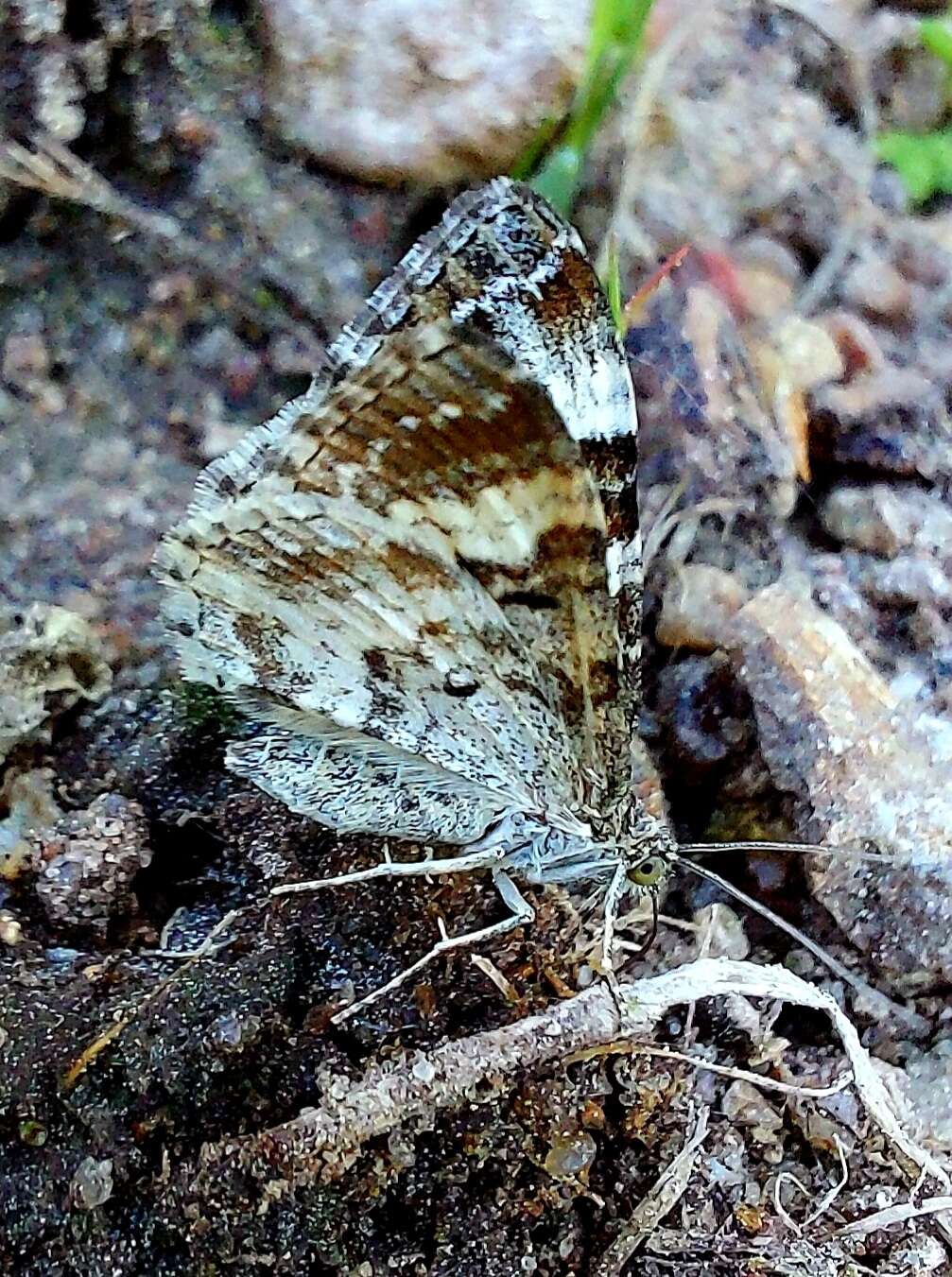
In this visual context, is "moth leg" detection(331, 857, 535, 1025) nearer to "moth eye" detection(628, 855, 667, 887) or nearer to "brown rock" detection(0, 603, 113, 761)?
"moth eye" detection(628, 855, 667, 887)

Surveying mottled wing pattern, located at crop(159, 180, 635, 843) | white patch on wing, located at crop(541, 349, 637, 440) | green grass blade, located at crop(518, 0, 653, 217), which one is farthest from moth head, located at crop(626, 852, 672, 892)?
green grass blade, located at crop(518, 0, 653, 217)

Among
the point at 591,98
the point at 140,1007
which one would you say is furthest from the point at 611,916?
the point at 591,98

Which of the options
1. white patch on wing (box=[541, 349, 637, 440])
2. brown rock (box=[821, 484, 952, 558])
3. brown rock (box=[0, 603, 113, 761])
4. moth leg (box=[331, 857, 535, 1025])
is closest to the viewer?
white patch on wing (box=[541, 349, 637, 440])

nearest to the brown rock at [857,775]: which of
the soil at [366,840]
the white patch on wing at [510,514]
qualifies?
the soil at [366,840]

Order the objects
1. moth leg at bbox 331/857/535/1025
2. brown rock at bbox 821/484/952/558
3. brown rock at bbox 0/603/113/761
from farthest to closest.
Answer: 1. brown rock at bbox 821/484/952/558
2. brown rock at bbox 0/603/113/761
3. moth leg at bbox 331/857/535/1025

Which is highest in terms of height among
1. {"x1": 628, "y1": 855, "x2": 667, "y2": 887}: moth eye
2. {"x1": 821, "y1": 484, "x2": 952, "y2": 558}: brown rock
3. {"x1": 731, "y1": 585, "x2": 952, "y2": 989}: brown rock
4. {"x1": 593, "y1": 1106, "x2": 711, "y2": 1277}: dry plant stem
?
{"x1": 821, "y1": 484, "x2": 952, "y2": 558}: brown rock

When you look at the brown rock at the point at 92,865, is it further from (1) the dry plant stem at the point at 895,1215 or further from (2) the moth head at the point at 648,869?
(1) the dry plant stem at the point at 895,1215

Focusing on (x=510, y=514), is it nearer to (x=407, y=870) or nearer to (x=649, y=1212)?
(x=407, y=870)
